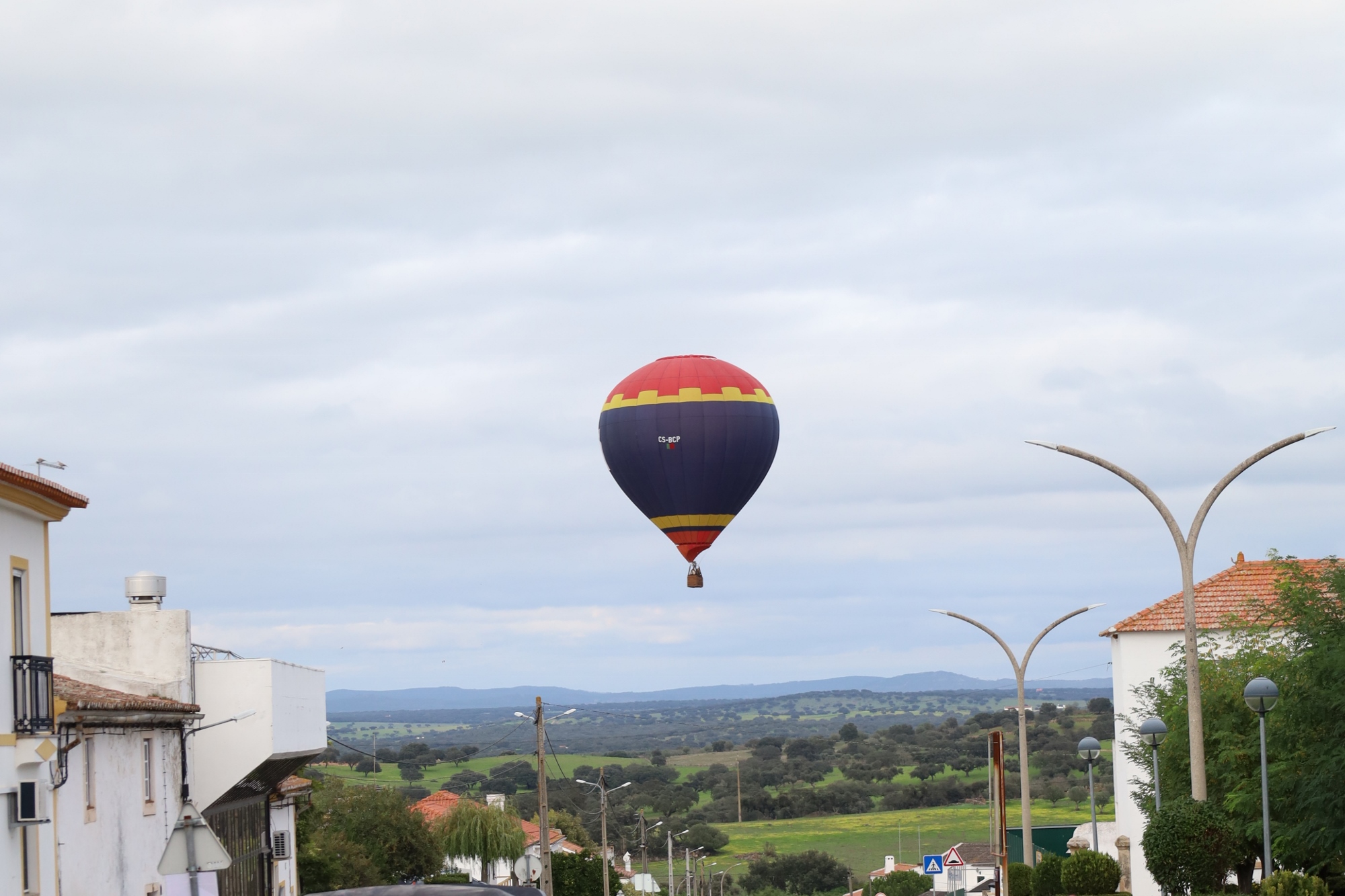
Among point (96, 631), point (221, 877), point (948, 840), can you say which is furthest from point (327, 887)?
point (948, 840)

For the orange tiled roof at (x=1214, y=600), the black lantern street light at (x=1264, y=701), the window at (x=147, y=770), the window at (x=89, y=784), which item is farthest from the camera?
the orange tiled roof at (x=1214, y=600)

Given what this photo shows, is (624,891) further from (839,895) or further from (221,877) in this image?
(221,877)

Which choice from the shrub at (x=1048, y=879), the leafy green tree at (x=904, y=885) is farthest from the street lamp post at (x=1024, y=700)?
the leafy green tree at (x=904, y=885)

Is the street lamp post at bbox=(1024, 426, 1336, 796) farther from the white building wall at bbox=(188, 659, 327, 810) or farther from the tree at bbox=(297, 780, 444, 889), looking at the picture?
the tree at bbox=(297, 780, 444, 889)

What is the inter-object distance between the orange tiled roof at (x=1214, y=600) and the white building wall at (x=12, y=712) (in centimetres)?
4064

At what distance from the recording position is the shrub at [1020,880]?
143ft

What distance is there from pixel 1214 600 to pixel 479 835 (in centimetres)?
4161

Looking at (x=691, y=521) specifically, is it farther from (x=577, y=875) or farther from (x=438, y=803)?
(x=438, y=803)

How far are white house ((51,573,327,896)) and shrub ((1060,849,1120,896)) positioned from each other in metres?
20.4

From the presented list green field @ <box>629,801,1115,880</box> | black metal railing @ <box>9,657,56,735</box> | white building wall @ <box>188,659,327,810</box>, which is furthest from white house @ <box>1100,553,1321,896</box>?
green field @ <box>629,801,1115,880</box>

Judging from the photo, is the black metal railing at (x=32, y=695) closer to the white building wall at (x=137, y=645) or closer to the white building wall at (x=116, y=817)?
the white building wall at (x=116, y=817)

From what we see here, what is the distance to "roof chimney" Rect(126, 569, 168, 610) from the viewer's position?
40.5m

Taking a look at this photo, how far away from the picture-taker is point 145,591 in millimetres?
40500

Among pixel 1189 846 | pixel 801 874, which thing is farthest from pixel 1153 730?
pixel 801 874
